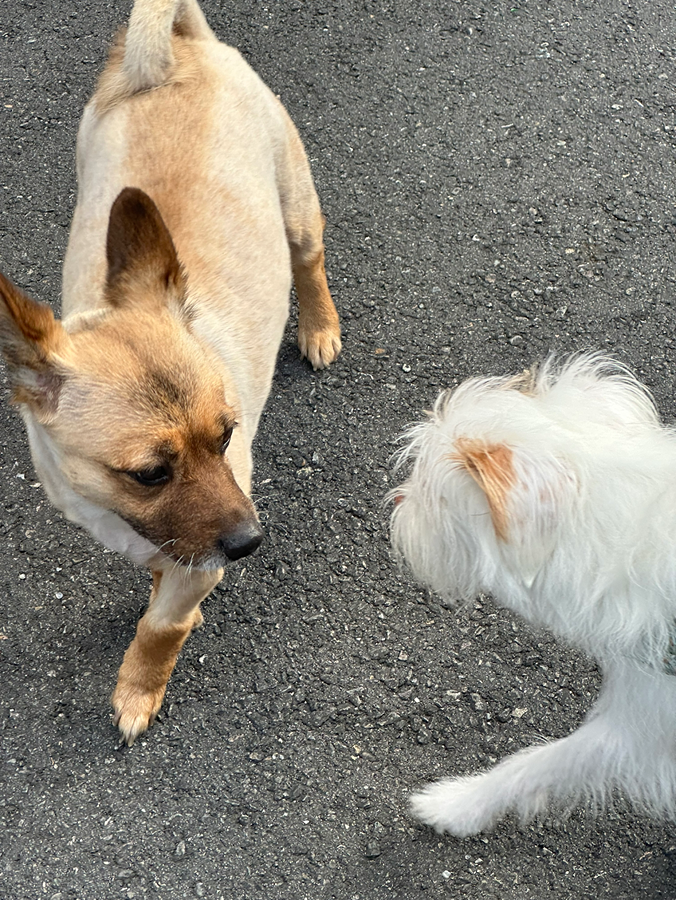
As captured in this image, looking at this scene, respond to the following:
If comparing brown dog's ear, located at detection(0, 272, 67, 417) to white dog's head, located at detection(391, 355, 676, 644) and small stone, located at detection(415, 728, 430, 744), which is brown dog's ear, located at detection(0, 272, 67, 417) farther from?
small stone, located at detection(415, 728, 430, 744)

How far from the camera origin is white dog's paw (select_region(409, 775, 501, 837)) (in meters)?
2.60

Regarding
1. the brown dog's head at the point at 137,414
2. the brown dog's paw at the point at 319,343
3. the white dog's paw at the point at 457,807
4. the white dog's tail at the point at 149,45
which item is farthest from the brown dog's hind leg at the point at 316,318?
the white dog's paw at the point at 457,807

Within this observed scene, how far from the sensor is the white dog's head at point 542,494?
5.96 ft

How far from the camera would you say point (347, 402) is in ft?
12.3

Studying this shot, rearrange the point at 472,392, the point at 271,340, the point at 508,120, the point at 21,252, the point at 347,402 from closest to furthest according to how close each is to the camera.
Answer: the point at 472,392
the point at 271,340
the point at 347,402
the point at 21,252
the point at 508,120

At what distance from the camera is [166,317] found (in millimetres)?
2436

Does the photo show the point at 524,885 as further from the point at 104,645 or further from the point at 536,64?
the point at 536,64

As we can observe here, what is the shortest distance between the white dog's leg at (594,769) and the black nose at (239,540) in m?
1.00

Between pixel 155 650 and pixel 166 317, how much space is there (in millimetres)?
1102

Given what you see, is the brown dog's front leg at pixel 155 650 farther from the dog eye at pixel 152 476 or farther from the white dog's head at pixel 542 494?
the white dog's head at pixel 542 494

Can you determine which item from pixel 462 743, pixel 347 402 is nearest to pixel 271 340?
pixel 347 402

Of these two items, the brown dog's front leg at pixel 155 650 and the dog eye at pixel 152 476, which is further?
the brown dog's front leg at pixel 155 650

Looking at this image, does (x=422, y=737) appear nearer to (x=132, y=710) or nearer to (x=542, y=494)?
(x=132, y=710)

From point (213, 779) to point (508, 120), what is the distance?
12.1 feet
